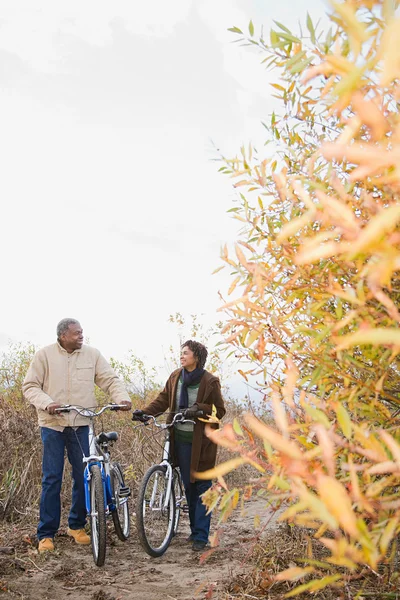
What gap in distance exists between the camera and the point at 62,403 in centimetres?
548

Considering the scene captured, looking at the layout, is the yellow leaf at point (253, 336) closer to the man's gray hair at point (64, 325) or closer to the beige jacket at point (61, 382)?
the beige jacket at point (61, 382)

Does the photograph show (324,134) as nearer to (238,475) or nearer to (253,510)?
(253,510)

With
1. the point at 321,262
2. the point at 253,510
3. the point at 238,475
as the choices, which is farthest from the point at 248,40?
the point at 238,475

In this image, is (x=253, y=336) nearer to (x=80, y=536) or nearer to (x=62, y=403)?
(x=62, y=403)

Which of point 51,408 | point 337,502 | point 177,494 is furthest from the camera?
point 177,494

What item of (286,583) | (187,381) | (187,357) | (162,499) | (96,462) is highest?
(187,357)

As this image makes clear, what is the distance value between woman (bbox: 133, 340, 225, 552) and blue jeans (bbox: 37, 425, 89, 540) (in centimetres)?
61

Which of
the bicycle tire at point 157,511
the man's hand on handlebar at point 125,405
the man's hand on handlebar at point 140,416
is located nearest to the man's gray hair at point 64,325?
the man's hand on handlebar at point 125,405

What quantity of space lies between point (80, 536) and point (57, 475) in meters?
0.63

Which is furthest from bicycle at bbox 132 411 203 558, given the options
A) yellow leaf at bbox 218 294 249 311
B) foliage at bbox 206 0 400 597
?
yellow leaf at bbox 218 294 249 311

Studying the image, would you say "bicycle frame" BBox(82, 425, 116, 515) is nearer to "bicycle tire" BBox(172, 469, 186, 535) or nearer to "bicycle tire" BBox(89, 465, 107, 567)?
"bicycle tire" BBox(89, 465, 107, 567)

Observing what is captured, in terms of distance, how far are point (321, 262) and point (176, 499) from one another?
4265 millimetres

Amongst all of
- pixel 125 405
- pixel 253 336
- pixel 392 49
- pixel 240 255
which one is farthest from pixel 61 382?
pixel 392 49

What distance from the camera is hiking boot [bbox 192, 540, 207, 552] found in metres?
5.28
